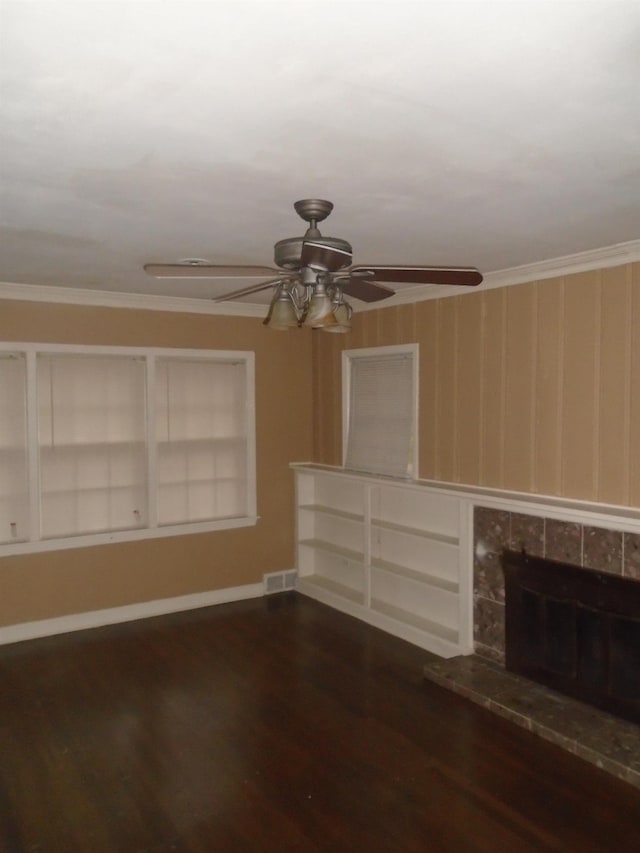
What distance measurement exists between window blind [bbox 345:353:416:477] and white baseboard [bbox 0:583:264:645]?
1.54 metres

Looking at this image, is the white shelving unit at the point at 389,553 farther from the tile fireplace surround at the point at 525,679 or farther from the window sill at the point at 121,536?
the window sill at the point at 121,536

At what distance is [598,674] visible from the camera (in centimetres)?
373

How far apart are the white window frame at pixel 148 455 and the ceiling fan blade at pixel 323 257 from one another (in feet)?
10.7

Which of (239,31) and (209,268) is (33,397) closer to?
(209,268)

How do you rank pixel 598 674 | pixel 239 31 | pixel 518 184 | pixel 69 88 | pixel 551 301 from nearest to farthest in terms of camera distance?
pixel 239 31, pixel 69 88, pixel 518 184, pixel 598 674, pixel 551 301

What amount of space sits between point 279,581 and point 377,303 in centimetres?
267

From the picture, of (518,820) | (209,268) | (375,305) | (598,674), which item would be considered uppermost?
(375,305)

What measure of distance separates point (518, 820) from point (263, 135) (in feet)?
9.59

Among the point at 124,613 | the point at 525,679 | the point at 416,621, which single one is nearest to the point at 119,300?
the point at 124,613

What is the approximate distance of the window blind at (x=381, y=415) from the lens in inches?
207

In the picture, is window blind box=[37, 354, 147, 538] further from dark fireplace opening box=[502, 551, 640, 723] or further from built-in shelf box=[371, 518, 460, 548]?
dark fireplace opening box=[502, 551, 640, 723]

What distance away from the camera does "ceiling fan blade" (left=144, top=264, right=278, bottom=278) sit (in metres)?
2.48

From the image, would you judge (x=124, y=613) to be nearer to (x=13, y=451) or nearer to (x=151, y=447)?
(x=151, y=447)

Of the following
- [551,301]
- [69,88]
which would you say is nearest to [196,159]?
[69,88]
